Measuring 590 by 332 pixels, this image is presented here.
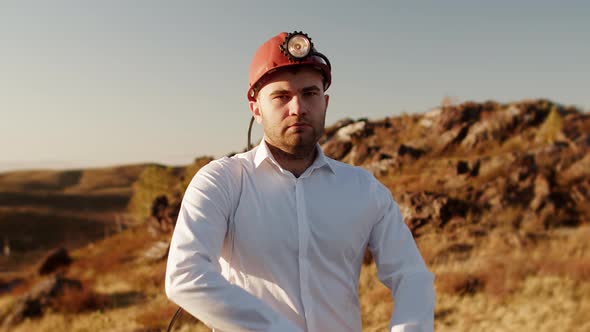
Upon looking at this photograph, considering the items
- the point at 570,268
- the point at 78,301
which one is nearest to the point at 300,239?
the point at 570,268

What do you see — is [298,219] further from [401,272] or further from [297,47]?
[297,47]

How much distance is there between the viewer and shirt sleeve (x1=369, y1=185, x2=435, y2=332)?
6.23 feet

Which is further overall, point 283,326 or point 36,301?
point 36,301

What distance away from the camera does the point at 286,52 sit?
1.99 metres

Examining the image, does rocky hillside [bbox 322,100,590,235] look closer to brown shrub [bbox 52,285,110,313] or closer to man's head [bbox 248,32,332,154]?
brown shrub [bbox 52,285,110,313]

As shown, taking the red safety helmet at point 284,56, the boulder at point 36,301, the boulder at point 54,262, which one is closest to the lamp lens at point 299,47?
the red safety helmet at point 284,56

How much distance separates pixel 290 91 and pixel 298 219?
1.84 feet

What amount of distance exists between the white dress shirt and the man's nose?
0.24 m

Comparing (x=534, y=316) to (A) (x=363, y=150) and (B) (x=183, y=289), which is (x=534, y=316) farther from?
(A) (x=363, y=150)

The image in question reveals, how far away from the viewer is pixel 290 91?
2.03 metres

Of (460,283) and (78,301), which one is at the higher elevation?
(460,283)

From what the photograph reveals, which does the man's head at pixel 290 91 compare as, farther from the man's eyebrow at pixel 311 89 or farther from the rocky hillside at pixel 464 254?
the rocky hillside at pixel 464 254

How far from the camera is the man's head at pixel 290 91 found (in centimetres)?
201

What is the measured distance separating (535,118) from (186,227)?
28667 millimetres
